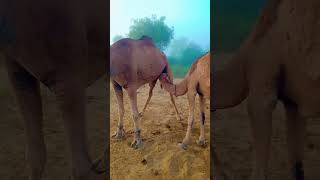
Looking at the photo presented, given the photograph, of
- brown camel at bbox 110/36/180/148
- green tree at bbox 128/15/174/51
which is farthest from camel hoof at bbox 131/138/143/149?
green tree at bbox 128/15/174/51

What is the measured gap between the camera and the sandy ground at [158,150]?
1.81 metres

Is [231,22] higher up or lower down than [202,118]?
higher up

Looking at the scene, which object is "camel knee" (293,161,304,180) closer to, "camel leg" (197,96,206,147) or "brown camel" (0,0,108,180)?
"camel leg" (197,96,206,147)

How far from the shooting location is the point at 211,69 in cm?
171

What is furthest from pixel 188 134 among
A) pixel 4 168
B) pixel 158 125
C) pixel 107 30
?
pixel 4 168

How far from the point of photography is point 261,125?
59.1 inches

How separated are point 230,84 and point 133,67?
15.0 inches

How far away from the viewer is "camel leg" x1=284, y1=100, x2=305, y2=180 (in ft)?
5.31

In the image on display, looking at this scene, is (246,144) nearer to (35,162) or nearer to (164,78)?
(164,78)

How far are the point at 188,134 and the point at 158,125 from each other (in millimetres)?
134

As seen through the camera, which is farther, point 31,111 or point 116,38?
point 116,38

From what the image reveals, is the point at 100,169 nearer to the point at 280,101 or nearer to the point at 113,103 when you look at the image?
the point at 113,103

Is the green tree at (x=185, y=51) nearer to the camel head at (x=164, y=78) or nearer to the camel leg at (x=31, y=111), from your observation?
the camel head at (x=164, y=78)

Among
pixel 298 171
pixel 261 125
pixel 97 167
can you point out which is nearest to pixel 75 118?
pixel 97 167
